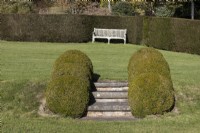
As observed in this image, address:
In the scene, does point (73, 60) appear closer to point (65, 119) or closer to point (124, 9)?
point (65, 119)

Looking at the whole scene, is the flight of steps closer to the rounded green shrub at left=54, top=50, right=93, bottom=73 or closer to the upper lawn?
the rounded green shrub at left=54, top=50, right=93, bottom=73

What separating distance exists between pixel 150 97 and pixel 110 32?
1739cm

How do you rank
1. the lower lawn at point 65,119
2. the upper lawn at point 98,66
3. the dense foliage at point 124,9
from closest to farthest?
the lower lawn at point 65,119 < the upper lawn at point 98,66 < the dense foliage at point 124,9

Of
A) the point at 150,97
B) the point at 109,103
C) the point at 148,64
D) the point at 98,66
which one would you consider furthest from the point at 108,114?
the point at 98,66

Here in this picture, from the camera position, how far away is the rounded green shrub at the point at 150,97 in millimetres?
9445

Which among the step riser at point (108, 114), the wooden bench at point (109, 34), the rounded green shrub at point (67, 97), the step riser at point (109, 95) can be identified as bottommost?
the wooden bench at point (109, 34)

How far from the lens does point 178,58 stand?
18594mm

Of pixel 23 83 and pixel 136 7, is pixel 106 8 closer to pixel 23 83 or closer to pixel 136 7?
pixel 136 7

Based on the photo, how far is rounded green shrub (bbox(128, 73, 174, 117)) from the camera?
9445 millimetres

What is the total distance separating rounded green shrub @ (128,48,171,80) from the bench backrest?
14529 millimetres

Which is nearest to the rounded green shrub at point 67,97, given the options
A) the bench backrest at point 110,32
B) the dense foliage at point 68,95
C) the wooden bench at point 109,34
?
the dense foliage at point 68,95

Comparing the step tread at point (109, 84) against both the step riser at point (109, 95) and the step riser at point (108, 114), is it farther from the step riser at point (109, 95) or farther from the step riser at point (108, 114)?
the step riser at point (108, 114)

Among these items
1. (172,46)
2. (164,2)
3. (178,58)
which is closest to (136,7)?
(164,2)

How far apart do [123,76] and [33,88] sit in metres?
2.93
